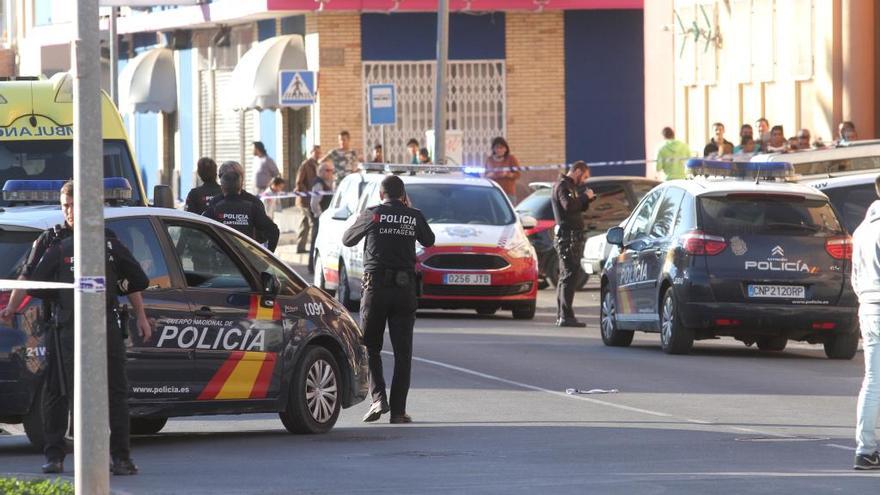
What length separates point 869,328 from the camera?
1131 centimetres

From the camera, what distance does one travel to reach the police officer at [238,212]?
1666cm

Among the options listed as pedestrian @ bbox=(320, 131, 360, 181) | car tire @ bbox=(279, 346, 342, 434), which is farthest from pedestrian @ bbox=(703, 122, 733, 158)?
car tire @ bbox=(279, 346, 342, 434)

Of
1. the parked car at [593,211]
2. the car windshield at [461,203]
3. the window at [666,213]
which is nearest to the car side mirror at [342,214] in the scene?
the car windshield at [461,203]

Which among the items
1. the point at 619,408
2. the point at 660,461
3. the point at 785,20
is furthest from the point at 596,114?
the point at 660,461

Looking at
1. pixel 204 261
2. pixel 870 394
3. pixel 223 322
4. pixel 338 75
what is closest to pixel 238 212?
pixel 204 261

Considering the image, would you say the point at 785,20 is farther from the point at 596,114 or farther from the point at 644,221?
the point at 644,221

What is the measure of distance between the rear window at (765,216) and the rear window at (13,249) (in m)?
8.15

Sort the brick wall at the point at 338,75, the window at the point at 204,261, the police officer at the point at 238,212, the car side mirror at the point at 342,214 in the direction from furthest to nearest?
the brick wall at the point at 338,75, the car side mirror at the point at 342,214, the police officer at the point at 238,212, the window at the point at 204,261

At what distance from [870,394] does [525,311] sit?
42.3ft

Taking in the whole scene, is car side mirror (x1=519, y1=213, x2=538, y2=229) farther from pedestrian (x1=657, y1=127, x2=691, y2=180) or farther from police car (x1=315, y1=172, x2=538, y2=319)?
pedestrian (x1=657, y1=127, x2=691, y2=180)

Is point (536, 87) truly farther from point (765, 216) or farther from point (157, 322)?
point (157, 322)

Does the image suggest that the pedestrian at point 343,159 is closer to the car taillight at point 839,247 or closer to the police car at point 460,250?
the police car at point 460,250

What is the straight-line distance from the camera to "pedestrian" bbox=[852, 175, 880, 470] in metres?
11.1

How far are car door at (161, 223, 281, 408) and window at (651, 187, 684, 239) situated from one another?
7.11 meters
